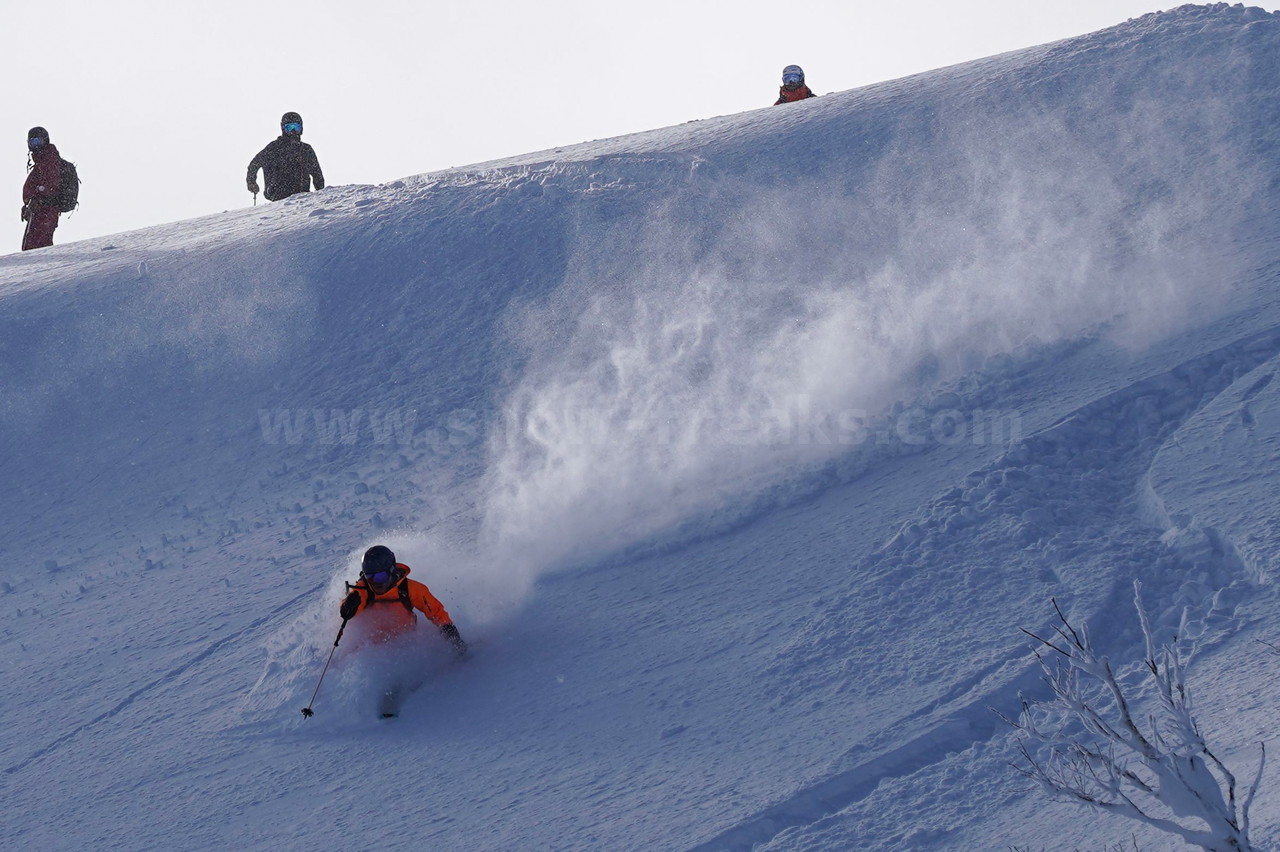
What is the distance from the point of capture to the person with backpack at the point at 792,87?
1738 centimetres

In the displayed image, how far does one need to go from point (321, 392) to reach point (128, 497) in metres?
1.90

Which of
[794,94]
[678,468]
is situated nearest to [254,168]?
[794,94]

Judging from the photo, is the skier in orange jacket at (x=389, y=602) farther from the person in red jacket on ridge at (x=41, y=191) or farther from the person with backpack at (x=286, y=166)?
the person in red jacket on ridge at (x=41, y=191)

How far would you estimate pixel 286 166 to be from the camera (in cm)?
1695

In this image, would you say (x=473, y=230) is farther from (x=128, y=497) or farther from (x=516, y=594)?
(x=516, y=594)

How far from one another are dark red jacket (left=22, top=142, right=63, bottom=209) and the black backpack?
4cm

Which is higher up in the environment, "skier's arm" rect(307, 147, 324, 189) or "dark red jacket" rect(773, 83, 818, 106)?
"skier's arm" rect(307, 147, 324, 189)

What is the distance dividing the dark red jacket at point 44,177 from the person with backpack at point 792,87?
30.4 ft

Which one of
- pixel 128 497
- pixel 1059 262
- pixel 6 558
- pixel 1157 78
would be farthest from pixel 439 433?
pixel 1157 78

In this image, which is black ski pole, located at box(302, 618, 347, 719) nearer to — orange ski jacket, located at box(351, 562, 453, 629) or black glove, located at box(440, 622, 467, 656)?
orange ski jacket, located at box(351, 562, 453, 629)

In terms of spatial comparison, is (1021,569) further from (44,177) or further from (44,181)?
(44,181)

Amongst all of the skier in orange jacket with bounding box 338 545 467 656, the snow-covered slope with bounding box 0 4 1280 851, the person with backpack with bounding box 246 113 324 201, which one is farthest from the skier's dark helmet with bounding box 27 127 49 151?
the skier in orange jacket with bounding box 338 545 467 656

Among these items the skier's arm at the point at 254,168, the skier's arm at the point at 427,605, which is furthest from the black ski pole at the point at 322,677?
the skier's arm at the point at 254,168

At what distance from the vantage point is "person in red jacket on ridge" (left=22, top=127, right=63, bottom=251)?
15734 mm
